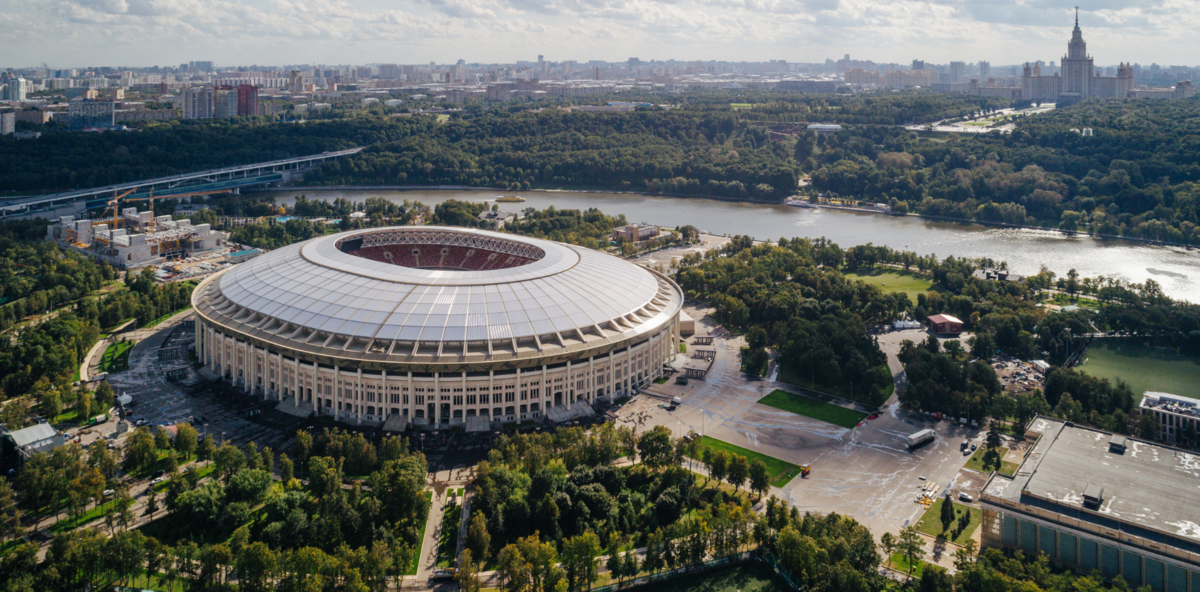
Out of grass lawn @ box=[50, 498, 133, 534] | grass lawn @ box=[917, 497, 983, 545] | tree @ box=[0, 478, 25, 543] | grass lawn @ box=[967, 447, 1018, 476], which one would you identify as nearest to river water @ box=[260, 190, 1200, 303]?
grass lawn @ box=[967, 447, 1018, 476]

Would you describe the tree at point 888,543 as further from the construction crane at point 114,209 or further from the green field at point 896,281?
the construction crane at point 114,209

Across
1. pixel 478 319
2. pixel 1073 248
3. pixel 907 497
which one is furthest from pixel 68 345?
pixel 1073 248

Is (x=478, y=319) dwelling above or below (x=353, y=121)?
below

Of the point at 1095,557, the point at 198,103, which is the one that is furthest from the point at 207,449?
the point at 198,103

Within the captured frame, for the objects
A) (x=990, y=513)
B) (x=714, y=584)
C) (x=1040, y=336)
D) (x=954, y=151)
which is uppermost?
(x=954, y=151)

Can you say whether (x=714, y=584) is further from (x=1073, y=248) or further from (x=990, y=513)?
(x=1073, y=248)

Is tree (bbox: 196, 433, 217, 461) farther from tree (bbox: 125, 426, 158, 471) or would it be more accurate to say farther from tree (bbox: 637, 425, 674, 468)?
tree (bbox: 637, 425, 674, 468)

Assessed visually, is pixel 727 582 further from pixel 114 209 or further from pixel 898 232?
pixel 114 209
